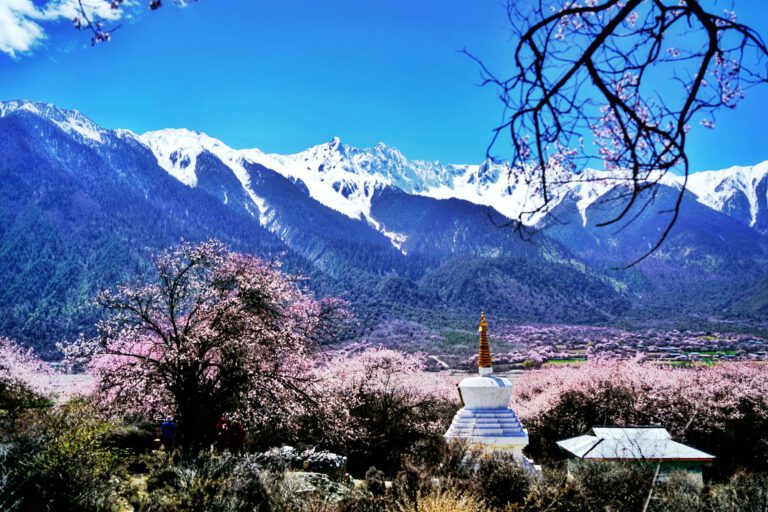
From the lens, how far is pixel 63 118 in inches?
7436

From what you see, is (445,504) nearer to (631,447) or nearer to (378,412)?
(631,447)

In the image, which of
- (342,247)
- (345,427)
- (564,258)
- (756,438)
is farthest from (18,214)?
(564,258)

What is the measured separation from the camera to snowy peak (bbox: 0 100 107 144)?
173m

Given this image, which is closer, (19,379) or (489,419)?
(489,419)

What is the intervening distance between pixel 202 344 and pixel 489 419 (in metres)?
8.26

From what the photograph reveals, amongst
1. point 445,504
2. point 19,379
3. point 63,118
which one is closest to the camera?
point 445,504

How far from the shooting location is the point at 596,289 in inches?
5453

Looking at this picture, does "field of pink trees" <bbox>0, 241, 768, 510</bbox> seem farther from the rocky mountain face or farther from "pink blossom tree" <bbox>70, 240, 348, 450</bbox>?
the rocky mountain face

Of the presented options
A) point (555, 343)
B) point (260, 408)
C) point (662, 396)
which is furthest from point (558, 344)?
point (260, 408)

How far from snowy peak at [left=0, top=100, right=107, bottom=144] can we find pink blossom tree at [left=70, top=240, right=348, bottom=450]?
183m

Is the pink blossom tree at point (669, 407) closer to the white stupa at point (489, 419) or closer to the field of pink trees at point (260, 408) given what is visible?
the field of pink trees at point (260, 408)

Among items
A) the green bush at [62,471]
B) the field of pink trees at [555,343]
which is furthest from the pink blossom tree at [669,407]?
the field of pink trees at [555,343]

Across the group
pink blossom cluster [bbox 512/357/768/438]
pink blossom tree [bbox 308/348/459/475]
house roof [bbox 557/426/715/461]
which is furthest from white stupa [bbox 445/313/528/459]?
pink blossom cluster [bbox 512/357/768/438]

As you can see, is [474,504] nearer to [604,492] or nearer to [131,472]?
[604,492]
